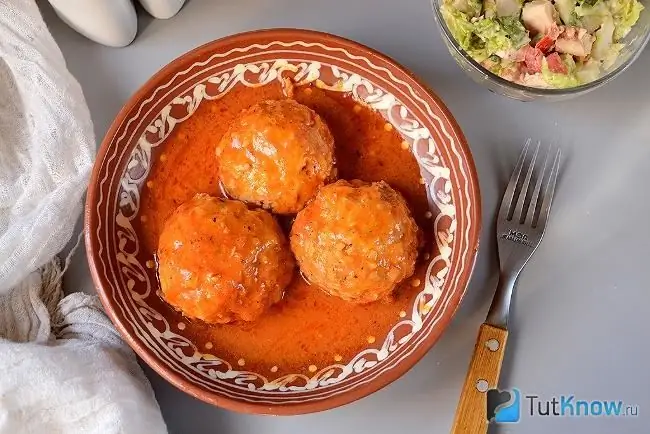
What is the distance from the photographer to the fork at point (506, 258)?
4.86 feet

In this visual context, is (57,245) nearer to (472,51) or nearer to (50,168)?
(50,168)

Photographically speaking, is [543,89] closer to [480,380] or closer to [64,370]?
[480,380]

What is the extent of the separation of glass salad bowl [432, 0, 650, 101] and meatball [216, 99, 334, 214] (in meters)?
0.31

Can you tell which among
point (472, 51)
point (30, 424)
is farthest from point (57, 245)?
point (472, 51)

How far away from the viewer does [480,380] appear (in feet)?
4.87

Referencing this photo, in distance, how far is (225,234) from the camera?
1.35m

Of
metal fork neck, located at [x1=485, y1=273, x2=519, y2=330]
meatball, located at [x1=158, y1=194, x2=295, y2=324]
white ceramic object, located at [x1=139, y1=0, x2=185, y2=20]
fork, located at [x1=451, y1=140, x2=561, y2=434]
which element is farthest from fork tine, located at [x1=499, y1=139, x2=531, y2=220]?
white ceramic object, located at [x1=139, y1=0, x2=185, y2=20]

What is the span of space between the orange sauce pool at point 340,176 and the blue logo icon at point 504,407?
0.27 meters

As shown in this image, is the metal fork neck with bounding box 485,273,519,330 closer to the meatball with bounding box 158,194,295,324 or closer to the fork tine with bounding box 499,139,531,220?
the fork tine with bounding box 499,139,531,220

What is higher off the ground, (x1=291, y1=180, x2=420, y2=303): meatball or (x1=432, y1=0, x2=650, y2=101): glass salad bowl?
(x1=432, y1=0, x2=650, y2=101): glass salad bowl

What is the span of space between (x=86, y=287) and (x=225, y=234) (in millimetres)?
449

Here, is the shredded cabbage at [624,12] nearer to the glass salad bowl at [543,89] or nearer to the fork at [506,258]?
the glass salad bowl at [543,89]

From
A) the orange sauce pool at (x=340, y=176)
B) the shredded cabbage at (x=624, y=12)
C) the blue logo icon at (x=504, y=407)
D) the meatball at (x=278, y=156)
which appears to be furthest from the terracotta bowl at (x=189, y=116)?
the shredded cabbage at (x=624, y=12)

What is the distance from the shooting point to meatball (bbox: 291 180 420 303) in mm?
1330
